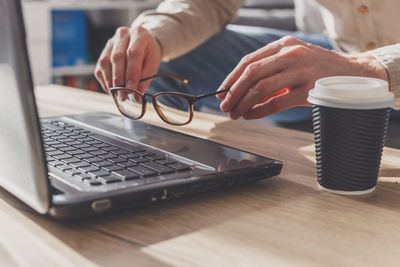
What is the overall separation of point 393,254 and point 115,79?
2.11 ft

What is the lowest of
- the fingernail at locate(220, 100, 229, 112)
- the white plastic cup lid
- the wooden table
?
the wooden table

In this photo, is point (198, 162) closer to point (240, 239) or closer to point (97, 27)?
point (240, 239)

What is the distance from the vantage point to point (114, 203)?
1.52 ft

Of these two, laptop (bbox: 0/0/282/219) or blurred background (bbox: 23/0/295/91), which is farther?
blurred background (bbox: 23/0/295/91)

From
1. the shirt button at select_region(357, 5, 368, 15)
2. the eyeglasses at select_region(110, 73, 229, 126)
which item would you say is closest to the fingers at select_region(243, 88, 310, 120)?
the eyeglasses at select_region(110, 73, 229, 126)

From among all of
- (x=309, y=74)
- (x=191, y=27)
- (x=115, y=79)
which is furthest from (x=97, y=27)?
(x=309, y=74)

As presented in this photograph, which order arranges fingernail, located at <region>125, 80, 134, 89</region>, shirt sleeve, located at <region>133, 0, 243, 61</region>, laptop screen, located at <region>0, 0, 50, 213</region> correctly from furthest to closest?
shirt sleeve, located at <region>133, 0, 243, 61</region>
fingernail, located at <region>125, 80, 134, 89</region>
laptop screen, located at <region>0, 0, 50, 213</region>

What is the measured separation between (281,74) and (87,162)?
1.06 ft

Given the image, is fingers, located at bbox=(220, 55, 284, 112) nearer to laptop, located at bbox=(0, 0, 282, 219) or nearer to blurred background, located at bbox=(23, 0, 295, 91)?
laptop, located at bbox=(0, 0, 282, 219)

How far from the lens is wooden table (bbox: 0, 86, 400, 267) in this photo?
→ 0.41 meters

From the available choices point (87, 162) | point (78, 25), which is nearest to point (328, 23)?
point (87, 162)

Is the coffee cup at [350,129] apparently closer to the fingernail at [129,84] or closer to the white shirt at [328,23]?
the fingernail at [129,84]

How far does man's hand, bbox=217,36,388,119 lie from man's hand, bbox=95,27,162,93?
0.84 feet

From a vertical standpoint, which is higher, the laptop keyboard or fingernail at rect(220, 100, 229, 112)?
fingernail at rect(220, 100, 229, 112)
